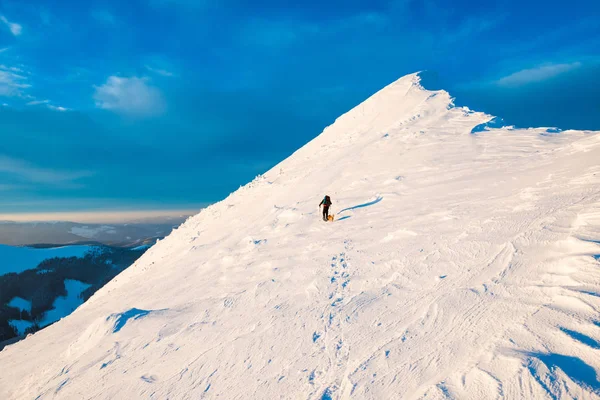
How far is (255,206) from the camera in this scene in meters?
17.4

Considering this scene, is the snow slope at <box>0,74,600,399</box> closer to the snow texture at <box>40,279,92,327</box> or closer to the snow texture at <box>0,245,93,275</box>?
the snow texture at <box>40,279,92,327</box>

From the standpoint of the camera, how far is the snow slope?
182 inches

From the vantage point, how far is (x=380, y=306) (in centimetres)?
651

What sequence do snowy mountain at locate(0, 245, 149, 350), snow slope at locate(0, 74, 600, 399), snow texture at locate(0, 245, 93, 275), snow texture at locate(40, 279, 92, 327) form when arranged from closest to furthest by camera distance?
snow slope at locate(0, 74, 600, 399) → snowy mountain at locate(0, 245, 149, 350) → snow texture at locate(40, 279, 92, 327) → snow texture at locate(0, 245, 93, 275)

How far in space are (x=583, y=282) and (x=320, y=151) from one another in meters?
21.4

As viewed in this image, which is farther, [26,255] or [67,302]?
[26,255]

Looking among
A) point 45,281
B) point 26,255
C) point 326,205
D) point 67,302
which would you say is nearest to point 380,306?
point 326,205

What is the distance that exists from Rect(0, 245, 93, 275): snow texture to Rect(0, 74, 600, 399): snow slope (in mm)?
131582

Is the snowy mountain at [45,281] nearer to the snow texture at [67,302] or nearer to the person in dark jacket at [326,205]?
the snow texture at [67,302]

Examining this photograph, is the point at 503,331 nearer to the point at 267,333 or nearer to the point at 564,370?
the point at 564,370

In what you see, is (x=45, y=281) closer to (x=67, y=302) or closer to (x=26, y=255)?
(x=67, y=302)

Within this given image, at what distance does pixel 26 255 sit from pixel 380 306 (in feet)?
507

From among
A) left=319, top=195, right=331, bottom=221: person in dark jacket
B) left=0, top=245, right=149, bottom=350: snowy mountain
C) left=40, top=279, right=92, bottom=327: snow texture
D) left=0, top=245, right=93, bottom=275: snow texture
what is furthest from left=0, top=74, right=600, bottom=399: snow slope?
left=0, top=245, right=93, bottom=275: snow texture

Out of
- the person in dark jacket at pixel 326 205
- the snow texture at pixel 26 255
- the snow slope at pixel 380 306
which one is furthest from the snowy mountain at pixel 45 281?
the person in dark jacket at pixel 326 205
